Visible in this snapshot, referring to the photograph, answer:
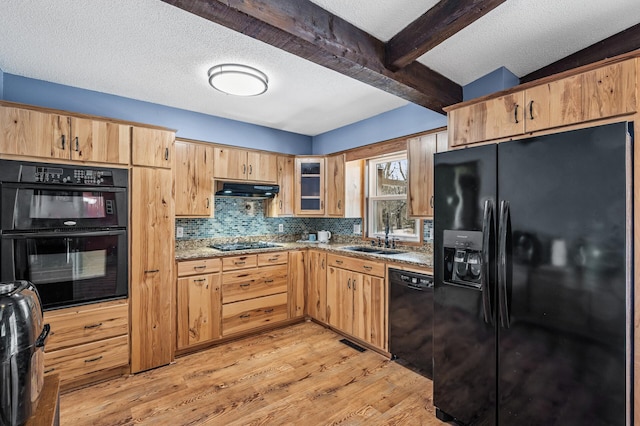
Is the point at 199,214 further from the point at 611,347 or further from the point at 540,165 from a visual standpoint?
the point at 611,347

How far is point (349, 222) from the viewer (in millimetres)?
4258

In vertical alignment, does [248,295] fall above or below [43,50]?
below

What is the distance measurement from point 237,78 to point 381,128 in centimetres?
179

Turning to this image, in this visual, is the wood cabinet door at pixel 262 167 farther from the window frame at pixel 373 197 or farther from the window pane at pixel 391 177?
the window pane at pixel 391 177

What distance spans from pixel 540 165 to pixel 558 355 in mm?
979

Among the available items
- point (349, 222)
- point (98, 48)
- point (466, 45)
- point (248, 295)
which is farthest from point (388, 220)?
point (98, 48)

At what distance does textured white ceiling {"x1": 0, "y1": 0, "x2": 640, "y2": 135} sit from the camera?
67.7 inches

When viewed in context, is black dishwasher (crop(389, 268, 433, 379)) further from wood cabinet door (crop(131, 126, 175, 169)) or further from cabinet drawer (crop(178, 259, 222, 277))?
wood cabinet door (crop(131, 126, 175, 169))

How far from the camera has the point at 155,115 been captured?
3238 mm

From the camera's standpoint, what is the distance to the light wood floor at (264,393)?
6.89 feet

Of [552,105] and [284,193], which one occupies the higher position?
[552,105]

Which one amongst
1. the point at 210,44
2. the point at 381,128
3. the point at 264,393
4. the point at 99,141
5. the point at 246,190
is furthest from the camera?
the point at 246,190

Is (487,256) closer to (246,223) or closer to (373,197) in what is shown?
(373,197)

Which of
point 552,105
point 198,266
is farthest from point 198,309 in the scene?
point 552,105
